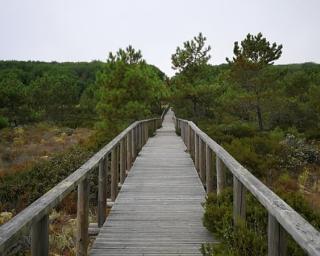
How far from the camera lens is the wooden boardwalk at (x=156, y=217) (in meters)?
4.38

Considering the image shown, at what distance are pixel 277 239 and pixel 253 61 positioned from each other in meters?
25.8

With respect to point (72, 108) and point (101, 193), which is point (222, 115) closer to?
point (101, 193)

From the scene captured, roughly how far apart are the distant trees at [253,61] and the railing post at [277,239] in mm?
23094

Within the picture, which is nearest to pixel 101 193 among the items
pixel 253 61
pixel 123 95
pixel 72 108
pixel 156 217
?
pixel 156 217

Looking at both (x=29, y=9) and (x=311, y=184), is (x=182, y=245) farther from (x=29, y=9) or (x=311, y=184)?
(x=29, y=9)

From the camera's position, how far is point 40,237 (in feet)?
8.72

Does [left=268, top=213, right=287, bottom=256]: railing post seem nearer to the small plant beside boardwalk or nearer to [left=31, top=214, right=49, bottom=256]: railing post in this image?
the small plant beside boardwalk

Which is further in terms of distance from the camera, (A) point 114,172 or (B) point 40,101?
(B) point 40,101

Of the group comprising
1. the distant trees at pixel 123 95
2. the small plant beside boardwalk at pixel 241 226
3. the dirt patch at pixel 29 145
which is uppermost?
the distant trees at pixel 123 95

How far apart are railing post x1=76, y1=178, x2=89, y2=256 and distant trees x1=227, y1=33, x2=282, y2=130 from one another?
2225cm

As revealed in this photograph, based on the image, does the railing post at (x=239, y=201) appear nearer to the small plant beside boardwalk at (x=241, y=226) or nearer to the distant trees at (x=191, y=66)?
the small plant beside boardwalk at (x=241, y=226)

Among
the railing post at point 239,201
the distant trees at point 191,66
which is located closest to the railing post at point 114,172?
the railing post at point 239,201

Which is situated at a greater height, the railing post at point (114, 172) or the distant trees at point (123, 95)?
the distant trees at point (123, 95)

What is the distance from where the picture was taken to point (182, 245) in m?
4.41
